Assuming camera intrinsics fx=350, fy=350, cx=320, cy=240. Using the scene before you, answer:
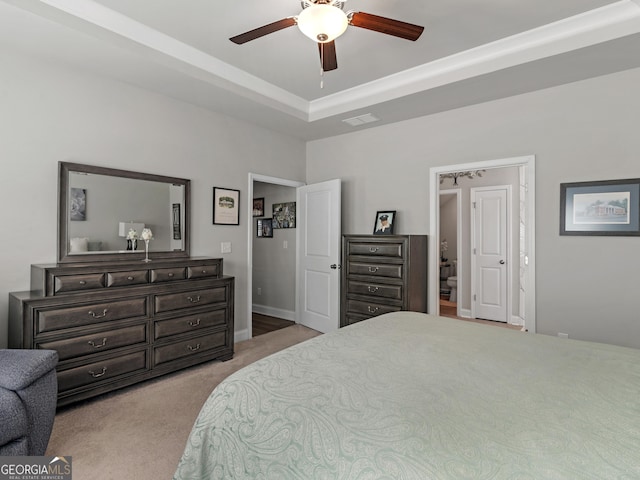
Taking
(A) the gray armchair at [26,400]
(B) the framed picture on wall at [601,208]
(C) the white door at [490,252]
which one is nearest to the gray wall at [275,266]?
(C) the white door at [490,252]

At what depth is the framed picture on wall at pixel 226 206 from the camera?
13.0 feet

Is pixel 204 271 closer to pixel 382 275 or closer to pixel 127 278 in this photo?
pixel 127 278

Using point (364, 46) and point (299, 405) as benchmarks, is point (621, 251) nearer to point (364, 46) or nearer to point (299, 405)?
point (364, 46)

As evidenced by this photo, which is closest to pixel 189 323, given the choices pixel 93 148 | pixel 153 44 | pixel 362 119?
pixel 93 148

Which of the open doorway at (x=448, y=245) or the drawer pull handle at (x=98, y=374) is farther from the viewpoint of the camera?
the open doorway at (x=448, y=245)

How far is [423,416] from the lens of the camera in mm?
1027

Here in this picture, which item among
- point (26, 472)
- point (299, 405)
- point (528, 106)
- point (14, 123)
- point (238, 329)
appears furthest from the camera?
point (238, 329)

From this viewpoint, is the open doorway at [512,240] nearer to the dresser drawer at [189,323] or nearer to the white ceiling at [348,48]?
the white ceiling at [348,48]

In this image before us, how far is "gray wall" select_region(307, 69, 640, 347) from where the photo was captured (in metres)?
2.88

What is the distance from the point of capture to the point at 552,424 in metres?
1.00

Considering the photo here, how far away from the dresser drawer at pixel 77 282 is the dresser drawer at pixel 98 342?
13.8 inches

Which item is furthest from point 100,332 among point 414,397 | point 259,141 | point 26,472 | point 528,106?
point 528,106

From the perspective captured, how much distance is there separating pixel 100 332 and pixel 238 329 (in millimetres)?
1759

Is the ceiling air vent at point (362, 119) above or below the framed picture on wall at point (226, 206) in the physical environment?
above
